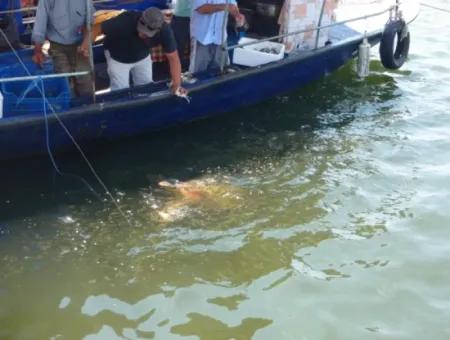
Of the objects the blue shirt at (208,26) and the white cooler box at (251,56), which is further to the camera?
the white cooler box at (251,56)

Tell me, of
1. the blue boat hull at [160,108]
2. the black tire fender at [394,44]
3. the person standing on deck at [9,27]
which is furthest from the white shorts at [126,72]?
the black tire fender at [394,44]

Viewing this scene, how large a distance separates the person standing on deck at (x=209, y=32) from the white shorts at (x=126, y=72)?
2.36 feet

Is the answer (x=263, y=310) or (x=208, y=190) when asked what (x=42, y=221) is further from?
(x=263, y=310)

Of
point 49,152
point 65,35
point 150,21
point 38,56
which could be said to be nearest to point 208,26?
point 150,21

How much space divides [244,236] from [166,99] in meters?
2.10

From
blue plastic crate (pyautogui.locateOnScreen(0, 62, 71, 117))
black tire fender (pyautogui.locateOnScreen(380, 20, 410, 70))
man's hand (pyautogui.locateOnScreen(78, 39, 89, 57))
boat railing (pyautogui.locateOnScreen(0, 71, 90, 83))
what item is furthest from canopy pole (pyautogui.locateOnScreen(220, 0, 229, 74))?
black tire fender (pyautogui.locateOnScreen(380, 20, 410, 70))

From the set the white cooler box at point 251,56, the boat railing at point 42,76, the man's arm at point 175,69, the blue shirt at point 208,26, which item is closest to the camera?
A: the boat railing at point 42,76

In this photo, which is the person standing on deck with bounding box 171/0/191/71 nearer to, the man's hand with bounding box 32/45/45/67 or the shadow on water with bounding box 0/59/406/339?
the shadow on water with bounding box 0/59/406/339

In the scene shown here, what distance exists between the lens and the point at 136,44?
276 inches

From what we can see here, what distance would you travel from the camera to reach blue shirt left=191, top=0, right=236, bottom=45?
7.53 meters

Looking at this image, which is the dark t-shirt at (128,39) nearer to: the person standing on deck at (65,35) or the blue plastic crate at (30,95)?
the person standing on deck at (65,35)

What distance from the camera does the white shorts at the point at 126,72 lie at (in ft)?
23.4

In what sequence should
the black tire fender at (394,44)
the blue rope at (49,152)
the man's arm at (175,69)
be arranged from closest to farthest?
the blue rope at (49,152), the man's arm at (175,69), the black tire fender at (394,44)

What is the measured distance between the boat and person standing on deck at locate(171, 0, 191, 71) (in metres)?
0.69
